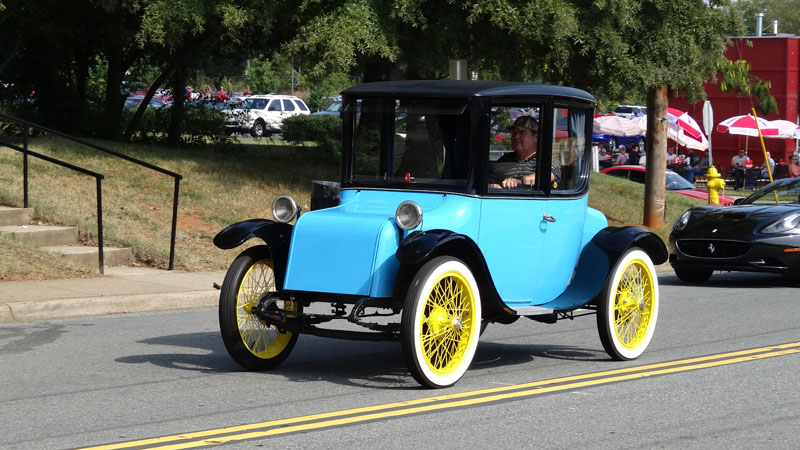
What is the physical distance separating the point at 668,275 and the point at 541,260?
8.84 m

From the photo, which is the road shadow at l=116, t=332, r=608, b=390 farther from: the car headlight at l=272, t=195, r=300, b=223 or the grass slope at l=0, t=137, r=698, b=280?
the grass slope at l=0, t=137, r=698, b=280

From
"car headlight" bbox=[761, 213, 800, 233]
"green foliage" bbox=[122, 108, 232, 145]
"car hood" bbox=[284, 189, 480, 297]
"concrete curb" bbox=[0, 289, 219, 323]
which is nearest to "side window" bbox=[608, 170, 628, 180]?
"green foliage" bbox=[122, 108, 232, 145]

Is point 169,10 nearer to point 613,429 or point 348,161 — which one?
point 348,161

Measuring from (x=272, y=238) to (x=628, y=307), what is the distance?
2.88 m

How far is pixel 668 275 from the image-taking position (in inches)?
655

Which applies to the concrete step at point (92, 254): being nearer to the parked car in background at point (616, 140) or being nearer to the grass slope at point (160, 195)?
the grass slope at point (160, 195)

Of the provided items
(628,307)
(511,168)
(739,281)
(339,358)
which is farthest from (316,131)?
(511,168)

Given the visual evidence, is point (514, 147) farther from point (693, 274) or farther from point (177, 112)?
point (177, 112)

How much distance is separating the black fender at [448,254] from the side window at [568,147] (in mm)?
1061

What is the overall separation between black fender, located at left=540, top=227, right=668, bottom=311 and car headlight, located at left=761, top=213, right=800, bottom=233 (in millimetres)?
6082

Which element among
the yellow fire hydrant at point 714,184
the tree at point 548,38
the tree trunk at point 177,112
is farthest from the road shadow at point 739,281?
the tree trunk at point 177,112

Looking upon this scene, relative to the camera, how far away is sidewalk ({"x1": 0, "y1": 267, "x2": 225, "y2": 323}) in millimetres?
10633

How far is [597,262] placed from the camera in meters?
8.72

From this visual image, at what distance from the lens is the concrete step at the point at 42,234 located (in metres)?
13.4
